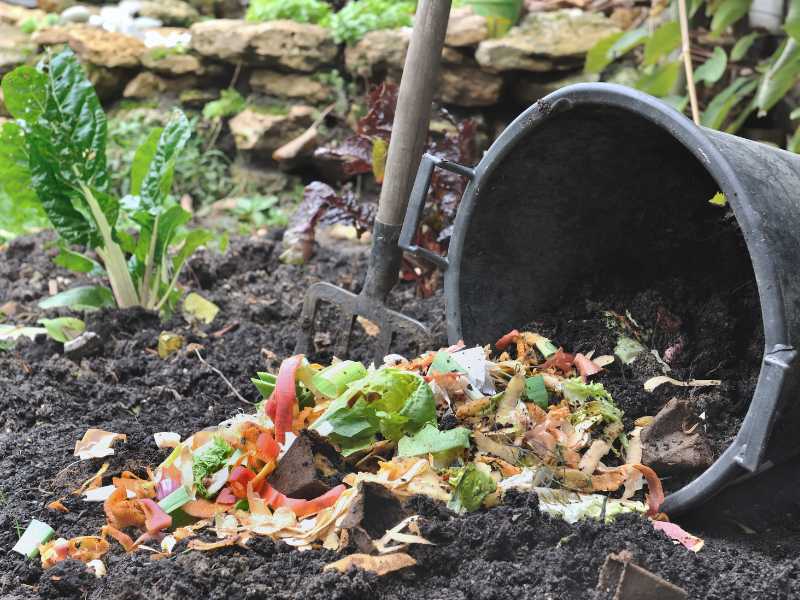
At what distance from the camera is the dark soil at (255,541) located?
1.46 metres

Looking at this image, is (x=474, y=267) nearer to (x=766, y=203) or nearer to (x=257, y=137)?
(x=766, y=203)

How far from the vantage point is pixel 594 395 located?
79.6 inches

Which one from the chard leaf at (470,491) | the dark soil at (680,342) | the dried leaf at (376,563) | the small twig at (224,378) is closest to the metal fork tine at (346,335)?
the small twig at (224,378)

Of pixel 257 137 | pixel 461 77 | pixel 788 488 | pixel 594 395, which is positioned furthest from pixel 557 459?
pixel 257 137

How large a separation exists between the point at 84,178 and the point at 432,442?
1.69 metres

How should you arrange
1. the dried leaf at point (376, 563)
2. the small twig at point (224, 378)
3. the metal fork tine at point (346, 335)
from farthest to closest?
the metal fork tine at point (346, 335) < the small twig at point (224, 378) < the dried leaf at point (376, 563)

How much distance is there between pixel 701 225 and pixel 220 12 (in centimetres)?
430

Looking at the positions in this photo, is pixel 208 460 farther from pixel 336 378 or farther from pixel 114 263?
pixel 114 263

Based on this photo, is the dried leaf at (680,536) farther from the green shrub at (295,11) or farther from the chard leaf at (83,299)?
the green shrub at (295,11)

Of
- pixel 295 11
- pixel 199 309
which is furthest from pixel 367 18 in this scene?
pixel 199 309

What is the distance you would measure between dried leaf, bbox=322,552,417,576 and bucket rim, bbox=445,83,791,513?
57 cm

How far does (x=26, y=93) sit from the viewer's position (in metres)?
2.81

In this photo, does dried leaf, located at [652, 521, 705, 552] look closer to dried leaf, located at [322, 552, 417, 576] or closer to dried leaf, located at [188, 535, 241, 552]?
dried leaf, located at [322, 552, 417, 576]

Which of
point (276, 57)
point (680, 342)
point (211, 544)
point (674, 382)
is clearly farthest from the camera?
point (276, 57)
